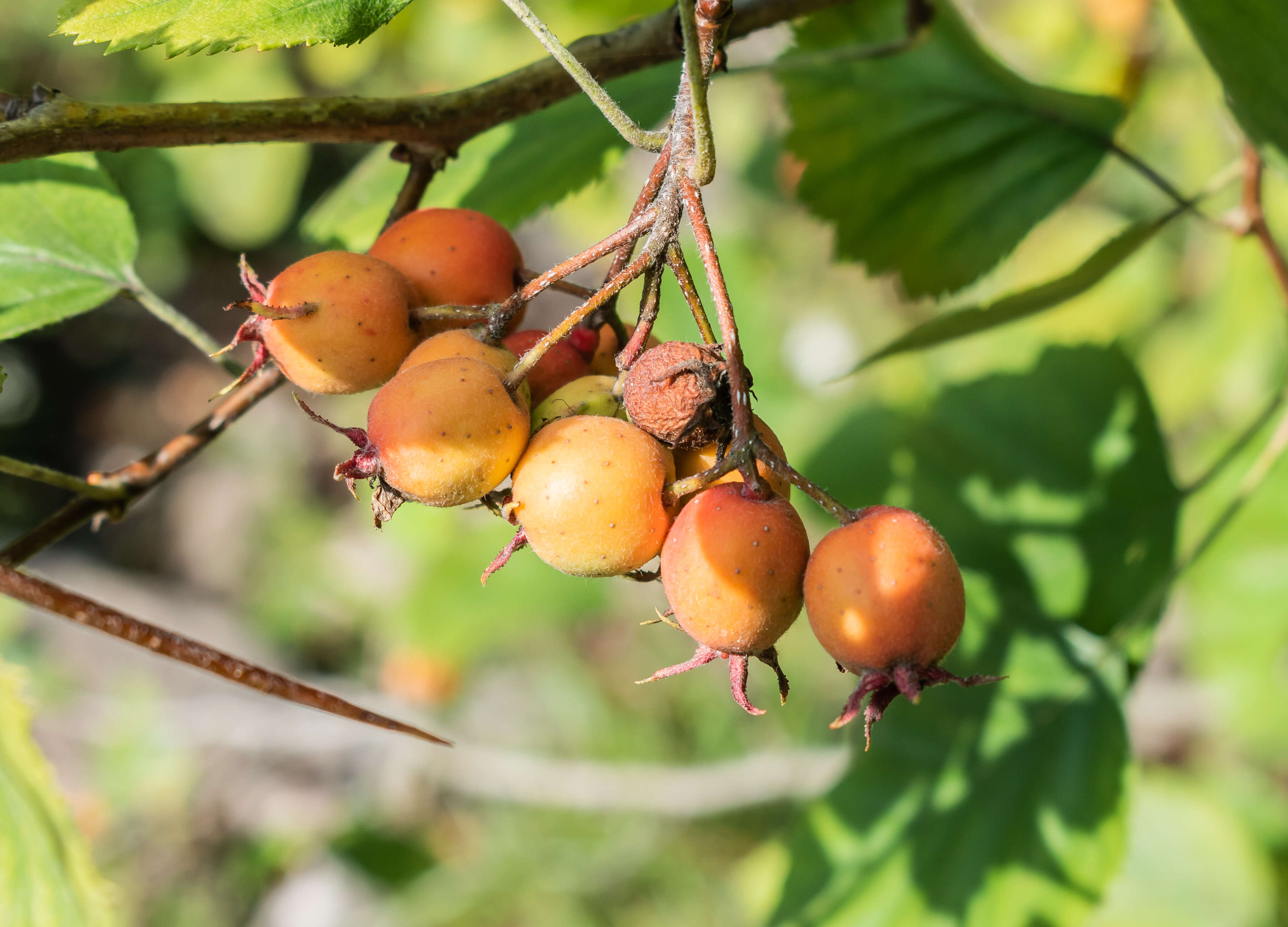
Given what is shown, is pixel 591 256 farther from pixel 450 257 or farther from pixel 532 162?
pixel 532 162

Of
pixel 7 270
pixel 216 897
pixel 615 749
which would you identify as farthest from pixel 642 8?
pixel 216 897

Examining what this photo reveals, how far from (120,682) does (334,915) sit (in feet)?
6.12

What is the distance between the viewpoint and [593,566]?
0.91 meters

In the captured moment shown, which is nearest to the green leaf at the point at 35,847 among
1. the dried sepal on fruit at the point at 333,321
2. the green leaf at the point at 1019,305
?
the dried sepal on fruit at the point at 333,321

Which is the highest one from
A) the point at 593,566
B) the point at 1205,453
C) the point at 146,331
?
the point at 593,566

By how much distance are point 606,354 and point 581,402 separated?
0.53 feet

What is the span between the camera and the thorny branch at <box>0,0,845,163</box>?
97 centimetres

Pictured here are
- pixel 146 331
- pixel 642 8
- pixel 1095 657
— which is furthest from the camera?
pixel 146 331

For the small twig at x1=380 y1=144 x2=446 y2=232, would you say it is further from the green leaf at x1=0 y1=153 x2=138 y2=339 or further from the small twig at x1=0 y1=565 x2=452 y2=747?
the small twig at x1=0 y1=565 x2=452 y2=747

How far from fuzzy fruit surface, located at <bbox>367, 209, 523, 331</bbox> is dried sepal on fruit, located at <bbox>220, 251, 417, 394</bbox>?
Result: 0.05 meters

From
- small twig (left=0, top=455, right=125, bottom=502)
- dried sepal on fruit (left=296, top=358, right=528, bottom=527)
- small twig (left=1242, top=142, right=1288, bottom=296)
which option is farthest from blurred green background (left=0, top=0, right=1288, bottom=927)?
dried sepal on fruit (left=296, top=358, right=528, bottom=527)

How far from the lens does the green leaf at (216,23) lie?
93 cm

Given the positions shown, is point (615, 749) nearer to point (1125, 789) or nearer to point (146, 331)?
point (1125, 789)

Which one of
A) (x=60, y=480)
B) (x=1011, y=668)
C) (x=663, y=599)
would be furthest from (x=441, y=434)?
(x=663, y=599)
